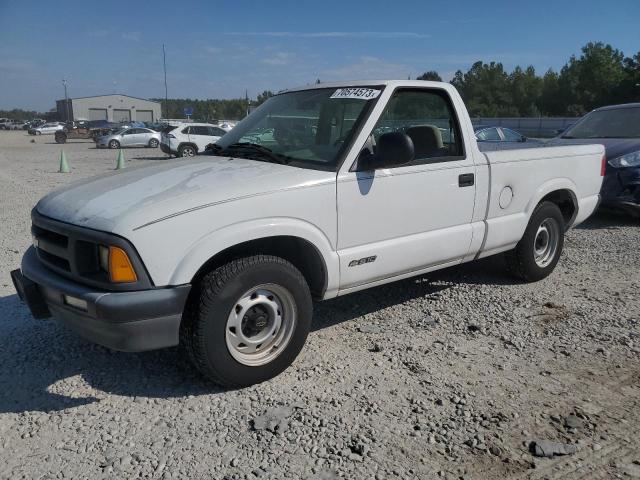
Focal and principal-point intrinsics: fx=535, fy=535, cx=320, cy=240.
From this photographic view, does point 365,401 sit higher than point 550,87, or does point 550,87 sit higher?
point 550,87

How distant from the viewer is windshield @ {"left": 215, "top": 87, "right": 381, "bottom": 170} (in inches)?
148

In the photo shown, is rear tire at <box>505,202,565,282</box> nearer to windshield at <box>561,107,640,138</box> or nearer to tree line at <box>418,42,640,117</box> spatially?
windshield at <box>561,107,640,138</box>

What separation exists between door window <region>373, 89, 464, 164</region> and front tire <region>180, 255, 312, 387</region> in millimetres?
1578

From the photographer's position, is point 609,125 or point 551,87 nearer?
point 609,125

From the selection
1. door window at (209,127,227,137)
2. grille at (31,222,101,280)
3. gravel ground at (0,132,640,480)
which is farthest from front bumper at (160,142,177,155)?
grille at (31,222,101,280)

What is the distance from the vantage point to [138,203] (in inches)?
119

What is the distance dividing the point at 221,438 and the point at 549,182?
13.0ft

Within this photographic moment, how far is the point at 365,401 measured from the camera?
3.20 meters

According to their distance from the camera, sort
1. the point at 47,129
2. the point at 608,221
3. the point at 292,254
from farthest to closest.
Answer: the point at 47,129
the point at 608,221
the point at 292,254

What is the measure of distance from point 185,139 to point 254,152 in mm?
21153

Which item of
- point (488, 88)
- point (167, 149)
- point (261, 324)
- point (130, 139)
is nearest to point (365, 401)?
point (261, 324)

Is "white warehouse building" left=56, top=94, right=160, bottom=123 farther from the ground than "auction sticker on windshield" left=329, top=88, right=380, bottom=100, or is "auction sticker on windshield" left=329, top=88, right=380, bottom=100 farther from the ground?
"white warehouse building" left=56, top=94, right=160, bottom=123

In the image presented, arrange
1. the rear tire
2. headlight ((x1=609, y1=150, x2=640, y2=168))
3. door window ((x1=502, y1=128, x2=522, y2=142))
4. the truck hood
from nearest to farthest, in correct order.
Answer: the truck hood → the rear tire → headlight ((x1=609, y1=150, x2=640, y2=168)) → door window ((x1=502, y1=128, x2=522, y2=142))

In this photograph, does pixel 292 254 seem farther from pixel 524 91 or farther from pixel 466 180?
pixel 524 91
